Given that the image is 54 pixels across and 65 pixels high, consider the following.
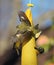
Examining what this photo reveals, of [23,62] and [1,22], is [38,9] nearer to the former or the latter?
[1,22]

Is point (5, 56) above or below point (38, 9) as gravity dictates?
below

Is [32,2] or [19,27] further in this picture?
[32,2]

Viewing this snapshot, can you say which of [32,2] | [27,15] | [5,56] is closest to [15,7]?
[32,2]

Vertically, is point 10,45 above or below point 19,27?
below

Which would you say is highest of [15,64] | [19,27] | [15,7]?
[15,7]

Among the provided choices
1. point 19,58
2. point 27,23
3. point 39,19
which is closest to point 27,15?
point 27,23

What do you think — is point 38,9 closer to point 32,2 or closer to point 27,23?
point 32,2
